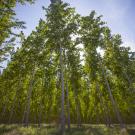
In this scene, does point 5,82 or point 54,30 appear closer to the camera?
point 54,30

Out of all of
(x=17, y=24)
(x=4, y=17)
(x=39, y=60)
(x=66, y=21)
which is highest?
(x=66, y=21)

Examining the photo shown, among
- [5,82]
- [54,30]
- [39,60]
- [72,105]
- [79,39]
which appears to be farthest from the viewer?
[72,105]

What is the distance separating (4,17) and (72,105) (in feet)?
122

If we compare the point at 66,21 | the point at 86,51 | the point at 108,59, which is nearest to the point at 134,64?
the point at 108,59

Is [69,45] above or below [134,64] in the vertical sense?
below

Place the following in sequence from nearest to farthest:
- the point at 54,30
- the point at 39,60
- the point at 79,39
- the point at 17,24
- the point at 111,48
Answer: the point at 17,24 → the point at 54,30 → the point at 79,39 → the point at 39,60 → the point at 111,48

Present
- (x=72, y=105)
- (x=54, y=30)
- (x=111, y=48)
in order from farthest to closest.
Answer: (x=72, y=105) → (x=111, y=48) → (x=54, y=30)

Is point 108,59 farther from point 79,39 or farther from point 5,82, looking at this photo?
point 5,82

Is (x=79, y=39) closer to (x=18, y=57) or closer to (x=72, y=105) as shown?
(x=18, y=57)

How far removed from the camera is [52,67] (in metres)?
29.6

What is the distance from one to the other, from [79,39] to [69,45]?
1.88 m

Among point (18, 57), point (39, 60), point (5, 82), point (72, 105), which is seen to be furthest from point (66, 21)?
point (72, 105)

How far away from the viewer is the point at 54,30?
21328mm

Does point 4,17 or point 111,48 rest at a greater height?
point 111,48
